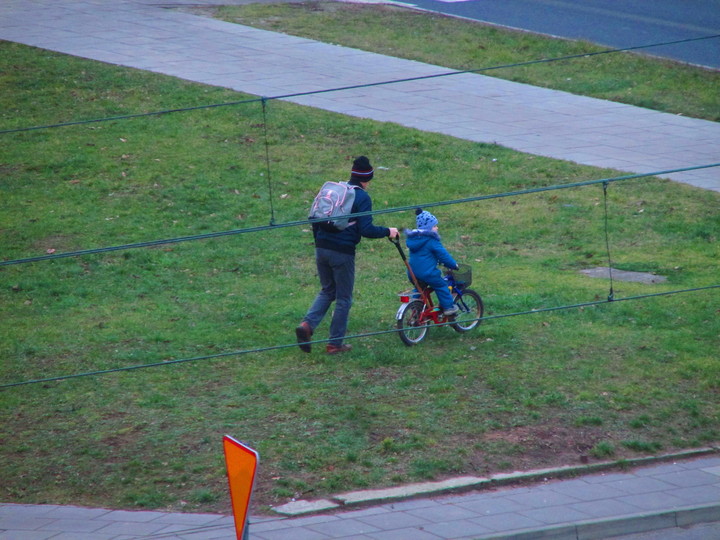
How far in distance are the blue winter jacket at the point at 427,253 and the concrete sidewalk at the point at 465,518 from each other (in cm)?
275

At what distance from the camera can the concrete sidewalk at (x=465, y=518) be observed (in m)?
6.73

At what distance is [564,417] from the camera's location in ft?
27.9

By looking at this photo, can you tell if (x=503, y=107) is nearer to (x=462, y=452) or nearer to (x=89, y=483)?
(x=462, y=452)

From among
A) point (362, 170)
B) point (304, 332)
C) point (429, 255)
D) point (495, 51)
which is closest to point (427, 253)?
point (429, 255)

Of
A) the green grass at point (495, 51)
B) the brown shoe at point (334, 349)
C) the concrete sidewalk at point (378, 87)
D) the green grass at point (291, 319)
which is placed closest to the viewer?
the green grass at point (291, 319)

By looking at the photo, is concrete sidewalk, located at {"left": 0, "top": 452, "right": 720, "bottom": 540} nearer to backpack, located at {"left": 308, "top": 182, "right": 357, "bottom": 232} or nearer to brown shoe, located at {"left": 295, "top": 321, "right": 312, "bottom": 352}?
brown shoe, located at {"left": 295, "top": 321, "right": 312, "bottom": 352}

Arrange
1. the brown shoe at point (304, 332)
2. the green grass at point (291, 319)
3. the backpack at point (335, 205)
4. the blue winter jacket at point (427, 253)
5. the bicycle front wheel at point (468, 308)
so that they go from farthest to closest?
the bicycle front wheel at point (468, 308)
the blue winter jacket at point (427, 253)
the brown shoe at point (304, 332)
the backpack at point (335, 205)
the green grass at point (291, 319)

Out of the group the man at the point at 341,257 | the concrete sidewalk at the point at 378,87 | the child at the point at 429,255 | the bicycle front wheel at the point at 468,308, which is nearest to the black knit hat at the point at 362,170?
the man at the point at 341,257

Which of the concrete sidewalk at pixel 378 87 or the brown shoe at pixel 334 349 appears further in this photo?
the concrete sidewalk at pixel 378 87

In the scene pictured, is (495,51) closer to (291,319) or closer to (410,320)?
(291,319)

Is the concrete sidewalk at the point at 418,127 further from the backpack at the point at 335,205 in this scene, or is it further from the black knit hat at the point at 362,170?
the black knit hat at the point at 362,170

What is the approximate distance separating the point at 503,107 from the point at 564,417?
10.3 metres

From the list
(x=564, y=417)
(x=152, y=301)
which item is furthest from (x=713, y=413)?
(x=152, y=301)

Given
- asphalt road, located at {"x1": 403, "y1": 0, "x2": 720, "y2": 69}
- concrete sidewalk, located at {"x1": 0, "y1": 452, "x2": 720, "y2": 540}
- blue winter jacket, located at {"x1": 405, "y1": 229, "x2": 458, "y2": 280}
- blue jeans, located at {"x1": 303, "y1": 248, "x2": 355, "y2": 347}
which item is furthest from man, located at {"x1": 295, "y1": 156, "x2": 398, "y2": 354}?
asphalt road, located at {"x1": 403, "y1": 0, "x2": 720, "y2": 69}
